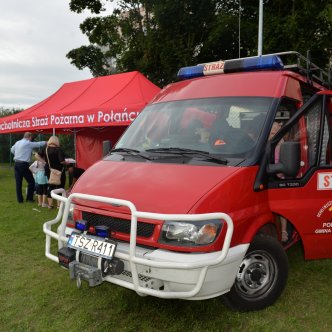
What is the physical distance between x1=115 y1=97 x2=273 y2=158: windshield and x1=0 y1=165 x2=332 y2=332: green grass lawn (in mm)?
1510

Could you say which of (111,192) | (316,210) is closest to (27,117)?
(111,192)

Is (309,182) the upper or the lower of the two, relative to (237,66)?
lower

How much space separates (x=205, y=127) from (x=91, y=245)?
163cm

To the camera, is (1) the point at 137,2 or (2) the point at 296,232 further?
(1) the point at 137,2

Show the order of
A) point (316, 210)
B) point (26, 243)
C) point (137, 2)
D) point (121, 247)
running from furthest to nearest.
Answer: point (137, 2)
point (26, 243)
point (316, 210)
point (121, 247)

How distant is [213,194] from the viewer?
305 centimetres

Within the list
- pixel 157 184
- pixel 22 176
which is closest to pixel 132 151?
pixel 157 184

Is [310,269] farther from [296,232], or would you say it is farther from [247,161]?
[247,161]

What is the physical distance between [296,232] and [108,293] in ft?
6.81

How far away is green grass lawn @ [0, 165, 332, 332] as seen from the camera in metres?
3.39

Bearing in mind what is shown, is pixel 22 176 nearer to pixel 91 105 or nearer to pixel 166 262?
pixel 91 105

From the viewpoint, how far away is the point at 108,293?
4.02 metres

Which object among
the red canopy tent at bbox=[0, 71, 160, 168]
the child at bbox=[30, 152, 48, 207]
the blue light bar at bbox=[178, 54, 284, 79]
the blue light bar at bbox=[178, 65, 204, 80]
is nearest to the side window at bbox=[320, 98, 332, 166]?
the blue light bar at bbox=[178, 54, 284, 79]

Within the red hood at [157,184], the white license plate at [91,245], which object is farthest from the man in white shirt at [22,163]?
the white license plate at [91,245]
